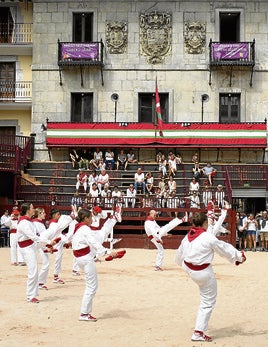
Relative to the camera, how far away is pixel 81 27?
3441 cm

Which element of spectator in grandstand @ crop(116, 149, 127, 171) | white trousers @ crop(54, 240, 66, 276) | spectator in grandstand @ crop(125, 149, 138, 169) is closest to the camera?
white trousers @ crop(54, 240, 66, 276)

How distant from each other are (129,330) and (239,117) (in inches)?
997

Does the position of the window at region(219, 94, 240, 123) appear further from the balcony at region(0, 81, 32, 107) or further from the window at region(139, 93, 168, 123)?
the balcony at region(0, 81, 32, 107)

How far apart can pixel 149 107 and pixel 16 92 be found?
732 cm

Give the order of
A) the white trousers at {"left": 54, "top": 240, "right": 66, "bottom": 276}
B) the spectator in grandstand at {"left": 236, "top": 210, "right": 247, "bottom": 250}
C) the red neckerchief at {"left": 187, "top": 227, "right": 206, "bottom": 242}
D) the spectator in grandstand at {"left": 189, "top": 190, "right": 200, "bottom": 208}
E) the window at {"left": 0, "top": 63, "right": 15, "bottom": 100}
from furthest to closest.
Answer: the window at {"left": 0, "top": 63, "right": 15, "bottom": 100} → the spectator in grandstand at {"left": 189, "top": 190, "right": 200, "bottom": 208} → the spectator in grandstand at {"left": 236, "top": 210, "right": 247, "bottom": 250} → the white trousers at {"left": 54, "top": 240, "right": 66, "bottom": 276} → the red neckerchief at {"left": 187, "top": 227, "right": 206, "bottom": 242}

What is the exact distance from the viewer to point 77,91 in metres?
34.2

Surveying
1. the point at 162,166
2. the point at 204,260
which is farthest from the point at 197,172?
the point at 204,260

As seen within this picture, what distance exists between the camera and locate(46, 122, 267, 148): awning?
32.9 m

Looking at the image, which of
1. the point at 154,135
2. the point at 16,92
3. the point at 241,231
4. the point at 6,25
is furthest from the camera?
the point at 6,25

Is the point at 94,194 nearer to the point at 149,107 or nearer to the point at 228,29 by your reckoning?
the point at 149,107

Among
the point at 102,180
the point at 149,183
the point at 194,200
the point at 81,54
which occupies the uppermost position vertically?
the point at 81,54

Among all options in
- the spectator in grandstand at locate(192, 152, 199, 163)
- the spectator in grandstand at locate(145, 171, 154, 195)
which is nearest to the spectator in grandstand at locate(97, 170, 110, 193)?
the spectator in grandstand at locate(145, 171, 154, 195)

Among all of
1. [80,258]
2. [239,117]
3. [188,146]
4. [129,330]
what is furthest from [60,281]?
[239,117]

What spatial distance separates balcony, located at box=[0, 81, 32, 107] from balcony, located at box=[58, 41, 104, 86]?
2.73 meters
